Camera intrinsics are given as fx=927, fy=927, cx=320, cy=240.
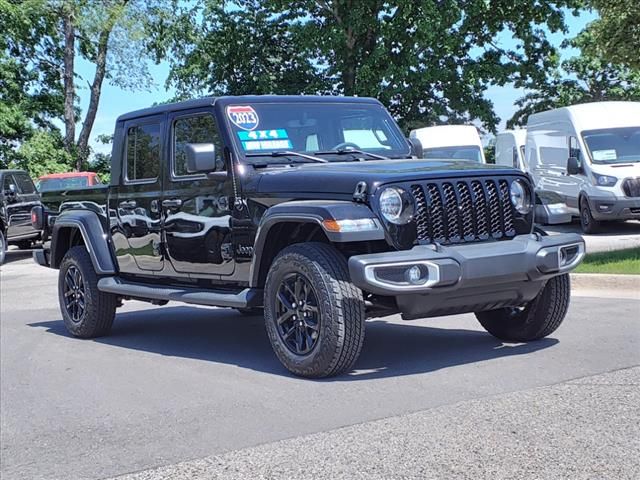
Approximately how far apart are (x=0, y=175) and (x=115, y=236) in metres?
13.7

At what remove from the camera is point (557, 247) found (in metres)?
6.01

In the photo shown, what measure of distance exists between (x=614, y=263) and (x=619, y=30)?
18.0ft

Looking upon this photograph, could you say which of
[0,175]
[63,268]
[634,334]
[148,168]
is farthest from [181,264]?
[0,175]

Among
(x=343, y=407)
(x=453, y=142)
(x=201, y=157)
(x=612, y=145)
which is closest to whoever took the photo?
(x=343, y=407)

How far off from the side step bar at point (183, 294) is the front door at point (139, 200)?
0.56 feet

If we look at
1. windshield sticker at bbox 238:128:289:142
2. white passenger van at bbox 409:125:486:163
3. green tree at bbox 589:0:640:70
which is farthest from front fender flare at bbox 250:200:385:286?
white passenger van at bbox 409:125:486:163

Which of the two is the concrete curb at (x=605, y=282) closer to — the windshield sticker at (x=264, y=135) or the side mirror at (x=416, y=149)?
the side mirror at (x=416, y=149)

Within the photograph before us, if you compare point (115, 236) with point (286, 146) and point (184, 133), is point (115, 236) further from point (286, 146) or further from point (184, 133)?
point (286, 146)

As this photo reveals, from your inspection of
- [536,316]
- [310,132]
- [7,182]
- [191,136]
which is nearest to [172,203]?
[191,136]

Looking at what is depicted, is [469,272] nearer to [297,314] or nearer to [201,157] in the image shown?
[297,314]

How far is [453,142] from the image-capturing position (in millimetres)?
23125

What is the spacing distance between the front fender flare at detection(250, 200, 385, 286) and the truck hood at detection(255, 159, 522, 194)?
147mm

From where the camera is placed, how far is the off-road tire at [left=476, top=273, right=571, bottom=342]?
6605 mm

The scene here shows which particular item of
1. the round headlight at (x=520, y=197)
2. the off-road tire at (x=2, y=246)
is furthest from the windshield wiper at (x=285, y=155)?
the off-road tire at (x=2, y=246)
